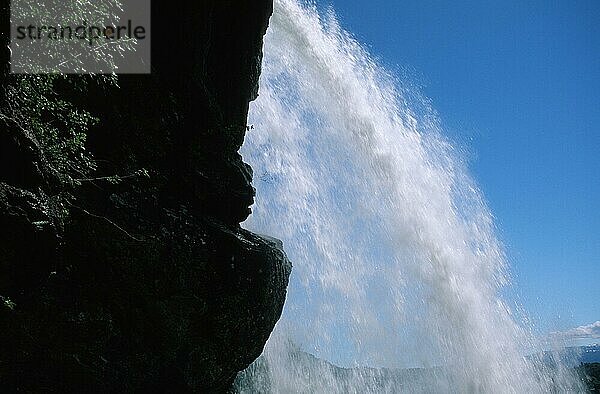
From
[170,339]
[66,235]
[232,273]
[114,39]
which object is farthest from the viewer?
[232,273]

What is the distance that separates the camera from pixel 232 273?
978 cm

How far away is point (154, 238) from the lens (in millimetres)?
8070

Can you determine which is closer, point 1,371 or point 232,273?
point 1,371

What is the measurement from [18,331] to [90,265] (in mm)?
1469

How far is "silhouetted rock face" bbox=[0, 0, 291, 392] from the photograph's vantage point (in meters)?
6.20

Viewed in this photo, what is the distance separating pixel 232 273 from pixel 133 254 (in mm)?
2719

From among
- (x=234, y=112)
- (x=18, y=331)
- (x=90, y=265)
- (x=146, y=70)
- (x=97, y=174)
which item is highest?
(x=146, y=70)

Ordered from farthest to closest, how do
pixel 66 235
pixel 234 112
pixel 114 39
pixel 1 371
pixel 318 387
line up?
pixel 318 387
pixel 234 112
pixel 114 39
pixel 66 235
pixel 1 371

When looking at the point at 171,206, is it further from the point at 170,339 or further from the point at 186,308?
the point at 170,339

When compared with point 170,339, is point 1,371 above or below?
above

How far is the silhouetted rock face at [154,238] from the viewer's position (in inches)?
244

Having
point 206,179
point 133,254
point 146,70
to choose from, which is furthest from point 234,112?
point 133,254

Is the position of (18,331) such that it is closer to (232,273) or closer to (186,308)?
(186,308)

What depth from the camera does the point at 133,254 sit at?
770cm
